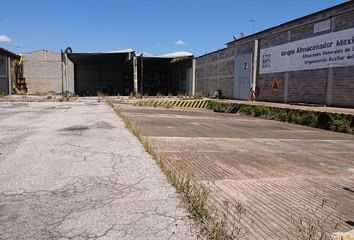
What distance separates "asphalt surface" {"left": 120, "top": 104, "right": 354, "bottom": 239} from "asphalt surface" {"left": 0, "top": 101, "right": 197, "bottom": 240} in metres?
0.68

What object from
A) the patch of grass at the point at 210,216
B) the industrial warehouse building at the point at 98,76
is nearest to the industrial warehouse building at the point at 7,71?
the industrial warehouse building at the point at 98,76

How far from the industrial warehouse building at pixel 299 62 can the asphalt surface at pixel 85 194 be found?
13.8m

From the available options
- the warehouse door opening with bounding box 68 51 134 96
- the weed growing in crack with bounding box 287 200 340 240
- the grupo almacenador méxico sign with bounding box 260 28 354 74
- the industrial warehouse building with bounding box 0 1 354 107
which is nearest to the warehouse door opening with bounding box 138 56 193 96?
the industrial warehouse building with bounding box 0 1 354 107

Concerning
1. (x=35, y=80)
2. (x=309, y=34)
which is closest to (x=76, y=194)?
(x=309, y=34)

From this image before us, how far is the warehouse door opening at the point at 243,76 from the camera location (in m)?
27.5

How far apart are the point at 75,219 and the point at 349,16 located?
17578 millimetres

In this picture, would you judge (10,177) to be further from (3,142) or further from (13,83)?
(13,83)

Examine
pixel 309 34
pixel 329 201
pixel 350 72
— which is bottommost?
pixel 329 201

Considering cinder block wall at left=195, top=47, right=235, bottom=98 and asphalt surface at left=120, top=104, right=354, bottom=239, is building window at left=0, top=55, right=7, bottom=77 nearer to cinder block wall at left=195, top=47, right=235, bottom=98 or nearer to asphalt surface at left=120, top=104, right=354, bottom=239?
cinder block wall at left=195, top=47, right=235, bottom=98

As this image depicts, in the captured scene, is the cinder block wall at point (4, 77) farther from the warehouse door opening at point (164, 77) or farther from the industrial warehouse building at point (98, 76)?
the warehouse door opening at point (164, 77)

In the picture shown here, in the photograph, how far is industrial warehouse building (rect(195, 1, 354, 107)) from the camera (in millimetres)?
17641

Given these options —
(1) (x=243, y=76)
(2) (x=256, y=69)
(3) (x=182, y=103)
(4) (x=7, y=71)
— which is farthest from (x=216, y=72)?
(4) (x=7, y=71)

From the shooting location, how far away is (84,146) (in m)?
7.90

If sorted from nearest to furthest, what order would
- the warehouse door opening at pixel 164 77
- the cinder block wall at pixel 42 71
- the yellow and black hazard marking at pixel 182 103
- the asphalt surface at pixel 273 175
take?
the asphalt surface at pixel 273 175 → the yellow and black hazard marking at pixel 182 103 → the warehouse door opening at pixel 164 77 → the cinder block wall at pixel 42 71
